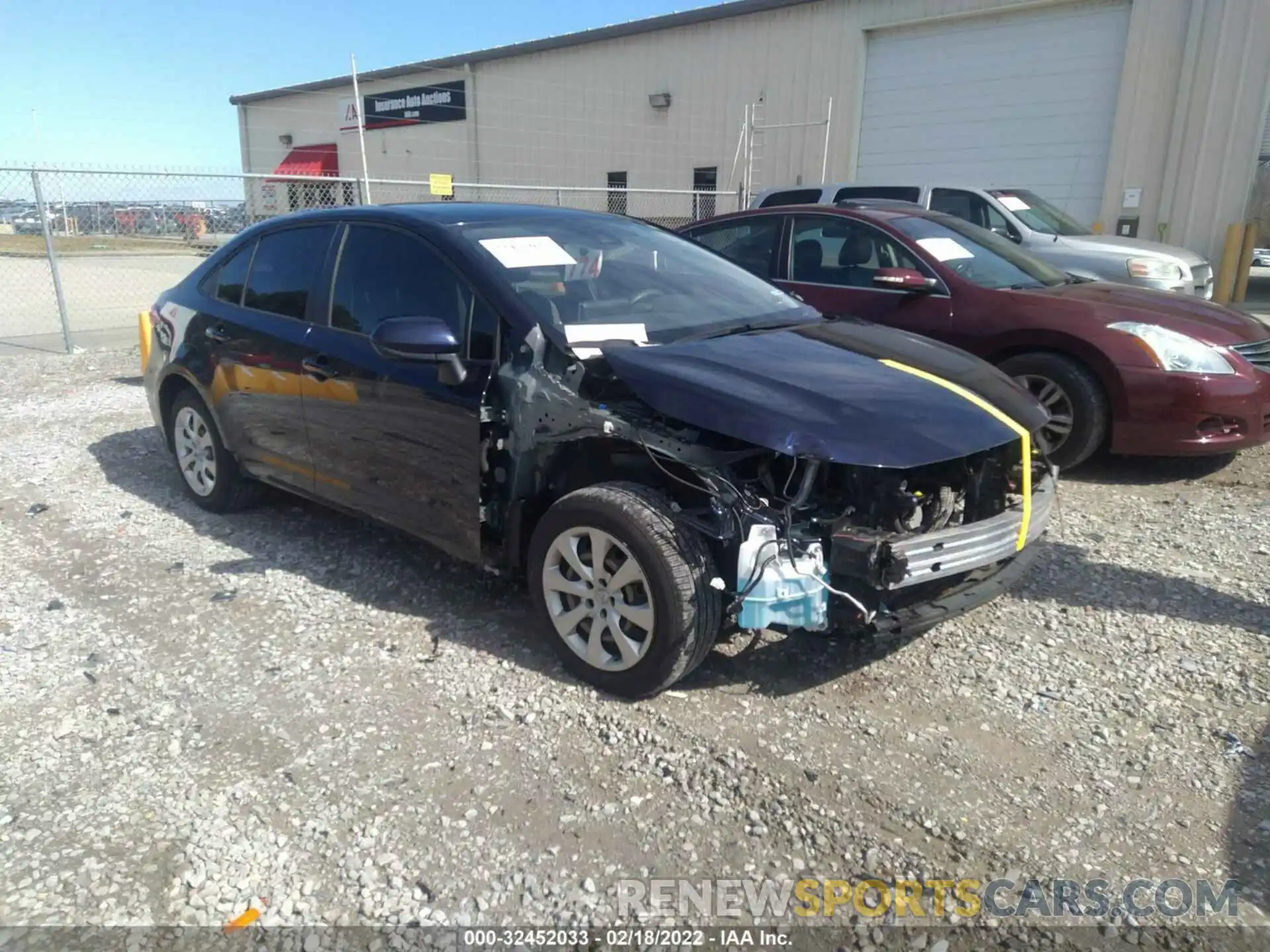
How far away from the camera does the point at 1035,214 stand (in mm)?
10039

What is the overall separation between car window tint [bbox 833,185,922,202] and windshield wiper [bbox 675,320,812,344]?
7250 millimetres

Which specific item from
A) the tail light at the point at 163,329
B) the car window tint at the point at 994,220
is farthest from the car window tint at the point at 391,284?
the car window tint at the point at 994,220

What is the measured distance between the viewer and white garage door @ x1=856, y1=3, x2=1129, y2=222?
14172 mm

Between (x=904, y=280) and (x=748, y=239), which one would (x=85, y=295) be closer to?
(x=748, y=239)

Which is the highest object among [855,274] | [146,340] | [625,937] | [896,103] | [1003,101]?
[896,103]

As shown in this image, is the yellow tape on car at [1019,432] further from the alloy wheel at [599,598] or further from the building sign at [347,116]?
the building sign at [347,116]

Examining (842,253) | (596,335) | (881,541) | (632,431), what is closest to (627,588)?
(632,431)

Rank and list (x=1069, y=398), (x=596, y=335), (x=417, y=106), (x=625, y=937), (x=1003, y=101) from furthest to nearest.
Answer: (x=417, y=106) < (x=1003, y=101) < (x=1069, y=398) < (x=596, y=335) < (x=625, y=937)

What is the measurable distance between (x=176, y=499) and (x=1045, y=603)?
4.69 m

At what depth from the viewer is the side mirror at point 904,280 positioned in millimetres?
5480

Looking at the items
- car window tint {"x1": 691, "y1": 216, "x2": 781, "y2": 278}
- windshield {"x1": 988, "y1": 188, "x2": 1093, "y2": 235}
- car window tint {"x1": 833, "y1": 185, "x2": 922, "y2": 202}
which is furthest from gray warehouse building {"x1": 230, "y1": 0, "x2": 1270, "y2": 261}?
car window tint {"x1": 691, "y1": 216, "x2": 781, "y2": 278}

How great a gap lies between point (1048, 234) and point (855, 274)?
4832 millimetres

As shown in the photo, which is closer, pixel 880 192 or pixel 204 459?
pixel 204 459

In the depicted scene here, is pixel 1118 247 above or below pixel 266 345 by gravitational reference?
above
